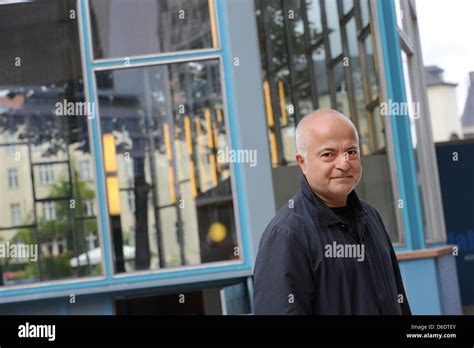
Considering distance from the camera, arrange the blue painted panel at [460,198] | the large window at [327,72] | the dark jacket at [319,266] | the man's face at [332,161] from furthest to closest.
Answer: the blue painted panel at [460,198] < the large window at [327,72] < the man's face at [332,161] < the dark jacket at [319,266]

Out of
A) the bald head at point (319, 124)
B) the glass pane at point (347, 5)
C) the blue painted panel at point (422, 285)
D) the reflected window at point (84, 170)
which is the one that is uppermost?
the glass pane at point (347, 5)

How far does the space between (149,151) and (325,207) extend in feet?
7.78

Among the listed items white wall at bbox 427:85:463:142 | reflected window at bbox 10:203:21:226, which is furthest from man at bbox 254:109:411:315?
white wall at bbox 427:85:463:142

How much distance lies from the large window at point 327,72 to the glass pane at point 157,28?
28 centimetres

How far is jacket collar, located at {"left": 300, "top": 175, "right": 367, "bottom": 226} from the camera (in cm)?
220

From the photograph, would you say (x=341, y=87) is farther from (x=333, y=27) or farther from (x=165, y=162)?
(x=165, y=162)

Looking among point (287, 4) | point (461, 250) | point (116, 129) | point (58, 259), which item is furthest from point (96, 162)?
point (461, 250)

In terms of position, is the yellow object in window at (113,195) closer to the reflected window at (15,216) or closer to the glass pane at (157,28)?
the reflected window at (15,216)

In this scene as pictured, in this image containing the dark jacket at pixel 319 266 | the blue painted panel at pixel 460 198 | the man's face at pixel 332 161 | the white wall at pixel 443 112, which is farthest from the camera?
the blue painted panel at pixel 460 198

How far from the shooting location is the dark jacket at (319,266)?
2102 millimetres

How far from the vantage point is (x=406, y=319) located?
2449mm

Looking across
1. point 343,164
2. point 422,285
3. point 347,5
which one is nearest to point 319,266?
point 343,164

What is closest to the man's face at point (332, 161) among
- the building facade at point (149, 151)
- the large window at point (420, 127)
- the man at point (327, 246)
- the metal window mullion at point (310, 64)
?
the man at point (327, 246)

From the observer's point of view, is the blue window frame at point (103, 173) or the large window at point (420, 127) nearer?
the blue window frame at point (103, 173)
